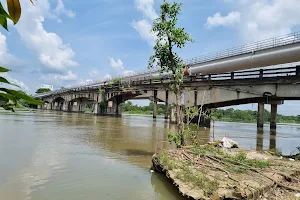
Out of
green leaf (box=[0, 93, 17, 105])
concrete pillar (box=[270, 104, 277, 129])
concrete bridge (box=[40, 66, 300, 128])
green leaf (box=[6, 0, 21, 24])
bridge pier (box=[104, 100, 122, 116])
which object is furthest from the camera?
bridge pier (box=[104, 100, 122, 116])

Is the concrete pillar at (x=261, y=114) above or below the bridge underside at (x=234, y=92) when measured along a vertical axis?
below

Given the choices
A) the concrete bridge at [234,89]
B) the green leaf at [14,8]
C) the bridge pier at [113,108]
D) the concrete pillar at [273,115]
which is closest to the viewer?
the green leaf at [14,8]

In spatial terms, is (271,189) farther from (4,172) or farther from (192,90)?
(192,90)

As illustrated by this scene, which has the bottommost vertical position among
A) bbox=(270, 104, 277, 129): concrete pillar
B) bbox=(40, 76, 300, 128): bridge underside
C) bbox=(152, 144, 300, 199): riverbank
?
bbox=(152, 144, 300, 199): riverbank

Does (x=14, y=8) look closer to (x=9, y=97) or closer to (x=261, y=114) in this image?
(x=9, y=97)

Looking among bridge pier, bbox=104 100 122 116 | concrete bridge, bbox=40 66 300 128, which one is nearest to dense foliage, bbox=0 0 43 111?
concrete bridge, bbox=40 66 300 128

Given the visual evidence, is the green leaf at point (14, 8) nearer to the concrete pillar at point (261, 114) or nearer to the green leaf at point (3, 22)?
the green leaf at point (3, 22)

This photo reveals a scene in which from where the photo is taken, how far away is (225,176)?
663 centimetres

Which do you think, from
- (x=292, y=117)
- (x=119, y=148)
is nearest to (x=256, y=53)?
(x=119, y=148)

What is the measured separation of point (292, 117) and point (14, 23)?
113299mm

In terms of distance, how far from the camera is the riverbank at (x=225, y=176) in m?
5.69

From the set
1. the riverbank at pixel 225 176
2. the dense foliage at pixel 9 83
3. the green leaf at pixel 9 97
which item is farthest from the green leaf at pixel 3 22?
the riverbank at pixel 225 176

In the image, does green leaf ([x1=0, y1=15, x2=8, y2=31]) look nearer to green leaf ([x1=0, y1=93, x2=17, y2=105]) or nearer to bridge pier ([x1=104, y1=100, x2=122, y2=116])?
green leaf ([x1=0, y1=93, x2=17, y2=105])

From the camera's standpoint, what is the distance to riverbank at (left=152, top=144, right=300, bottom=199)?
5.69 metres
